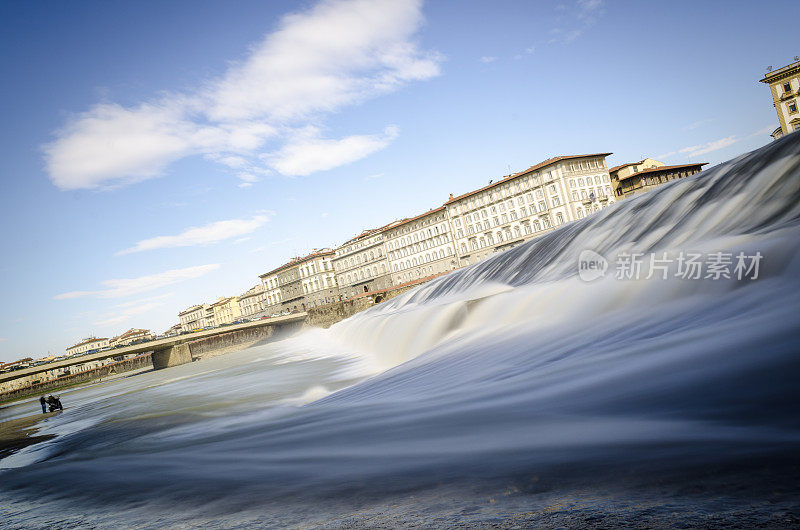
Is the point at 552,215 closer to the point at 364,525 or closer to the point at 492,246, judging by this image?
the point at 492,246

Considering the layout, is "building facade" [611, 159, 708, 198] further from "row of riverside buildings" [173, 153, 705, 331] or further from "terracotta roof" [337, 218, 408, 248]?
"terracotta roof" [337, 218, 408, 248]

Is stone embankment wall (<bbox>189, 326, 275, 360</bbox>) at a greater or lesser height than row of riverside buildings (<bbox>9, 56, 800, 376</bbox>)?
lesser

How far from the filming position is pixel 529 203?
60.2 m

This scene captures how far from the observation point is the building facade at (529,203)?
5728cm

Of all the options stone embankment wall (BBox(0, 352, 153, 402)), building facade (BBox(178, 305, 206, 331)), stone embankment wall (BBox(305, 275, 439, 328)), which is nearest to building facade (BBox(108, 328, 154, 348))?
building facade (BBox(178, 305, 206, 331))

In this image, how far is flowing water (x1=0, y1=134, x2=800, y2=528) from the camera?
5.97 ft

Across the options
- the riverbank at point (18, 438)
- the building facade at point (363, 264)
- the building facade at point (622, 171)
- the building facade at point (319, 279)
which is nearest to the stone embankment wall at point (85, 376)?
the building facade at point (319, 279)

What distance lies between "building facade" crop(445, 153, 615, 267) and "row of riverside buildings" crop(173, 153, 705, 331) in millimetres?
105

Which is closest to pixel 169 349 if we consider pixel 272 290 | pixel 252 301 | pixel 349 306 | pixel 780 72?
pixel 349 306

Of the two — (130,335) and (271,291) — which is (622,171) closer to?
(271,291)

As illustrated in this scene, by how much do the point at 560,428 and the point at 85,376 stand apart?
8038 cm

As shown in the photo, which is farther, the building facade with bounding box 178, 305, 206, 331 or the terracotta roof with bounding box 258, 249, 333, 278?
the building facade with bounding box 178, 305, 206, 331

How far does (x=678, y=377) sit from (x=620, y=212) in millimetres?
7644

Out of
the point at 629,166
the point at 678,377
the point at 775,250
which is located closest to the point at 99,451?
the point at 678,377
